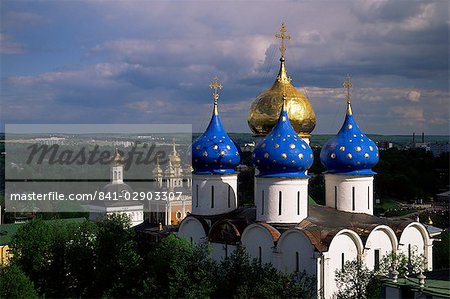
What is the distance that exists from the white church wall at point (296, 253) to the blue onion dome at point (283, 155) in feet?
5.86

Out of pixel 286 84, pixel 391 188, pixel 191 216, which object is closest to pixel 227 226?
pixel 191 216

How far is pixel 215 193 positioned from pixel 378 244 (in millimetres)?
5471

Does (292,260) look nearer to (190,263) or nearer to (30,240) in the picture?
(190,263)

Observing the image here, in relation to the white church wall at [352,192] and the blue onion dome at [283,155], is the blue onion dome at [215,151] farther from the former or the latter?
the white church wall at [352,192]

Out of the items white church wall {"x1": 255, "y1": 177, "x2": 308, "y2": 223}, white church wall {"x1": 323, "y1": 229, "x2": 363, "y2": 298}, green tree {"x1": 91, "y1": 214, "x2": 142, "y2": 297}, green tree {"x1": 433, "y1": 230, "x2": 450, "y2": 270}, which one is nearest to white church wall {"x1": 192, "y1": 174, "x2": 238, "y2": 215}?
green tree {"x1": 91, "y1": 214, "x2": 142, "y2": 297}

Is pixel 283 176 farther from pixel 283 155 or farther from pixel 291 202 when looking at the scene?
pixel 291 202

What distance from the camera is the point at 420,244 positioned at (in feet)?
64.0

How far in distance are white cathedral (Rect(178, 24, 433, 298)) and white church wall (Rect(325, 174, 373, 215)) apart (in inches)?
1.2

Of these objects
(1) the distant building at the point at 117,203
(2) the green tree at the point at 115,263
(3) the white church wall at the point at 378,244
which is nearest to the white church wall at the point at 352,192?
(3) the white church wall at the point at 378,244

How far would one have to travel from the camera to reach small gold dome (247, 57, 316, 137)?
71.2ft

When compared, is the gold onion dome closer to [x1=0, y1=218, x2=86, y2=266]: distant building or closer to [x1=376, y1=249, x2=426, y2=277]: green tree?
[x1=376, y1=249, x2=426, y2=277]: green tree

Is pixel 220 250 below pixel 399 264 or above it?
above

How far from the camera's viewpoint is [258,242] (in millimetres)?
18578

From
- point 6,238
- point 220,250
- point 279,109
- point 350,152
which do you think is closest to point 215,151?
point 279,109
